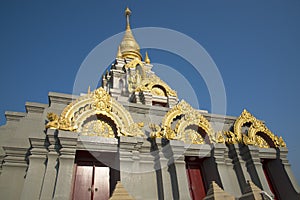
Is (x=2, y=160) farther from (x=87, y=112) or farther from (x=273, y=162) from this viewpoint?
(x=273, y=162)

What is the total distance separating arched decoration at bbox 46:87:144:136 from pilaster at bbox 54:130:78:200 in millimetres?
352

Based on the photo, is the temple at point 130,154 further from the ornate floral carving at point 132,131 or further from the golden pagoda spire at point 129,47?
the golden pagoda spire at point 129,47

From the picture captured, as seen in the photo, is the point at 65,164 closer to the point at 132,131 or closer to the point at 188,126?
the point at 132,131

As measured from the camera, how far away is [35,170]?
6.96 meters

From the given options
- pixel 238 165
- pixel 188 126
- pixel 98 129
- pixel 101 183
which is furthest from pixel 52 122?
pixel 238 165

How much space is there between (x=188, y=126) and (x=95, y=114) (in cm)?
392

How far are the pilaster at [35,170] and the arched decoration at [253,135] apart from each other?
740cm

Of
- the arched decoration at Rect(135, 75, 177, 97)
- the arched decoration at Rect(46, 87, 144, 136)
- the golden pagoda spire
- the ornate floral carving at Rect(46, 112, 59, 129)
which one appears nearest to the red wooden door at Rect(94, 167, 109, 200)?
the arched decoration at Rect(46, 87, 144, 136)

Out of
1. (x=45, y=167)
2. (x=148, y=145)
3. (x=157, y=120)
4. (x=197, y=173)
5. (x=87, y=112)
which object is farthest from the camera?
(x=157, y=120)

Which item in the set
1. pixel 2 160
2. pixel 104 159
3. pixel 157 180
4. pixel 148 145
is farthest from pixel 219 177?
pixel 2 160

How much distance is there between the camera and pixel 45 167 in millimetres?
7117

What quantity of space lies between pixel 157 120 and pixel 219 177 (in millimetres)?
3426

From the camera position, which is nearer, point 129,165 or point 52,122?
point 52,122

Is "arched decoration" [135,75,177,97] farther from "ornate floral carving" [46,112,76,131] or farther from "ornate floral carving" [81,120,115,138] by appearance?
"ornate floral carving" [46,112,76,131]
